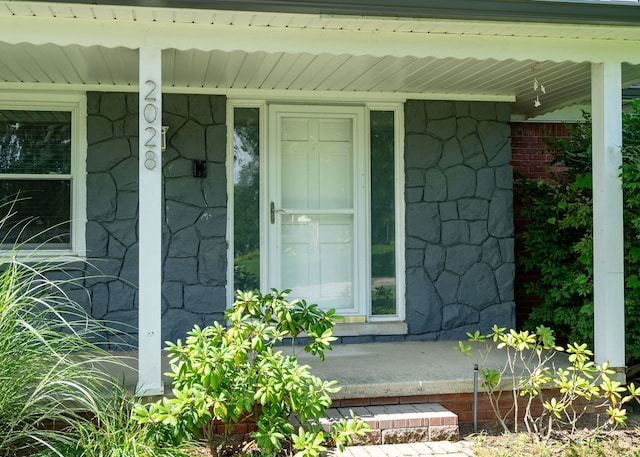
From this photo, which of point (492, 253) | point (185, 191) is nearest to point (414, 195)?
point (492, 253)

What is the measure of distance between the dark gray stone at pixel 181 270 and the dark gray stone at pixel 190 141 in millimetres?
912

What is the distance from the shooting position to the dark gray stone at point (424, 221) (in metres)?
5.88

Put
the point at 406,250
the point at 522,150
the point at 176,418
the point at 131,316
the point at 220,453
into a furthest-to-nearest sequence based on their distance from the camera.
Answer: the point at 522,150, the point at 406,250, the point at 131,316, the point at 220,453, the point at 176,418

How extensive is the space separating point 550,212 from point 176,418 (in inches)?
164

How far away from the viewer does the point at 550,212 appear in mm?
6008

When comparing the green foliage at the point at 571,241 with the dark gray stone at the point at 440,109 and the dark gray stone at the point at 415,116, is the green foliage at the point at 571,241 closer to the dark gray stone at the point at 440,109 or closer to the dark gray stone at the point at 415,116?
the dark gray stone at the point at 440,109

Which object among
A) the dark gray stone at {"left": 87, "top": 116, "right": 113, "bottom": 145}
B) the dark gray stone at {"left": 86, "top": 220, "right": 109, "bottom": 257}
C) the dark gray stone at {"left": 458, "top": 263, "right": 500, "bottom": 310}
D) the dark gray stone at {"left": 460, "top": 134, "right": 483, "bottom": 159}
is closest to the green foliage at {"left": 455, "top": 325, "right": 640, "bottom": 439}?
the dark gray stone at {"left": 458, "top": 263, "right": 500, "bottom": 310}

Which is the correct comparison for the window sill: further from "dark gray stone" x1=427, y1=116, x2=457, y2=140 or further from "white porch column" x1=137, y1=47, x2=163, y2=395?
"white porch column" x1=137, y1=47, x2=163, y2=395

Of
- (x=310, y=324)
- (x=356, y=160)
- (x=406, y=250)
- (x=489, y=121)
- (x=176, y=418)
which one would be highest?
(x=489, y=121)

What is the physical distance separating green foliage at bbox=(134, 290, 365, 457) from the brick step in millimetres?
414

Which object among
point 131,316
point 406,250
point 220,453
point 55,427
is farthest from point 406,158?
point 55,427

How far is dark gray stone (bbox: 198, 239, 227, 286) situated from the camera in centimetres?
555

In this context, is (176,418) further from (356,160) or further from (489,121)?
(489,121)

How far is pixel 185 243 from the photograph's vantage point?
553 cm
